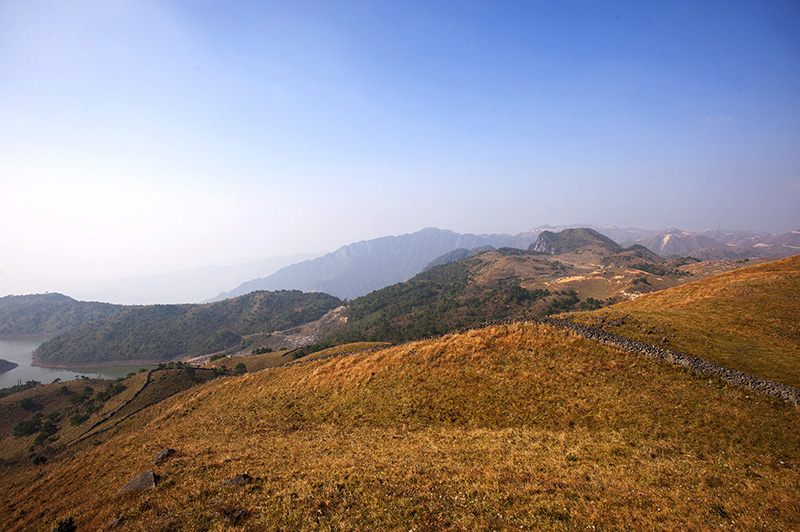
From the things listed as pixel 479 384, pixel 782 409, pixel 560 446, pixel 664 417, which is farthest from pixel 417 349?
pixel 782 409

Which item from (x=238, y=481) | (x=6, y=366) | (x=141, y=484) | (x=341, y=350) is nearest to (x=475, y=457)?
(x=238, y=481)

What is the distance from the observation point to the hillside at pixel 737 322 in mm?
23766

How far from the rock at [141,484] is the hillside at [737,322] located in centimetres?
3902

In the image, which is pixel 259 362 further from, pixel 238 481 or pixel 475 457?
pixel 475 457

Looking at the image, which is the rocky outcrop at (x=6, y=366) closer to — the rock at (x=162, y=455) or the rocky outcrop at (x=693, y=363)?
the rock at (x=162, y=455)

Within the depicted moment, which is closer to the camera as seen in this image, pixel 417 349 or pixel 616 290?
pixel 417 349

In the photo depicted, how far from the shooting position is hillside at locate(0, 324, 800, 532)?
11.6m

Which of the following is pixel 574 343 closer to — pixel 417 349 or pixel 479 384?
pixel 479 384

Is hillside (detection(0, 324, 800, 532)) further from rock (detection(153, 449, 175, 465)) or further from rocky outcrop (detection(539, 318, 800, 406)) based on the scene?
rocky outcrop (detection(539, 318, 800, 406))

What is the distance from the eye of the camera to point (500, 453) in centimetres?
1745

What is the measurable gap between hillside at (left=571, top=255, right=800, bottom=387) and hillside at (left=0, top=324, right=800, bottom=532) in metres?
5.14

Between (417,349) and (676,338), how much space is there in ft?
84.0

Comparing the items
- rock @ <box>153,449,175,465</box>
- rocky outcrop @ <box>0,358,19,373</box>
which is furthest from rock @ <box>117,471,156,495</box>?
rocky outcrop @ <box>0,358,19,373</box>

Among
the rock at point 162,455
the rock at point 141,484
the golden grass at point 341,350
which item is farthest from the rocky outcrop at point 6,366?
the rock at point 141,484
